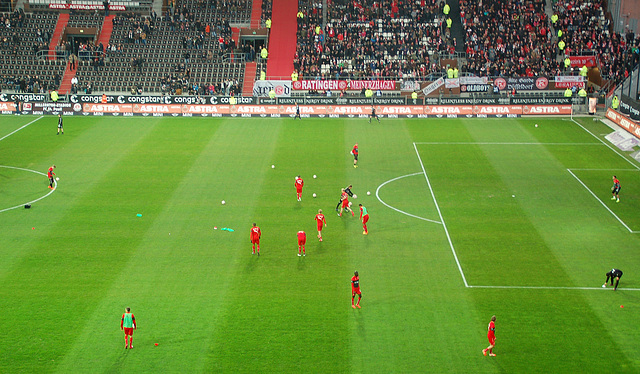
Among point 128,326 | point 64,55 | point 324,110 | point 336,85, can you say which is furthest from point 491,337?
point 64,55

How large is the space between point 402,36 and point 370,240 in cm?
4318

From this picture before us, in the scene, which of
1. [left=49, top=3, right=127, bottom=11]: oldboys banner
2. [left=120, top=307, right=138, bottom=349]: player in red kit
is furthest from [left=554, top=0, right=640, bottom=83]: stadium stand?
[left=120, top=307, right=138, bottom=349]: player in red kit

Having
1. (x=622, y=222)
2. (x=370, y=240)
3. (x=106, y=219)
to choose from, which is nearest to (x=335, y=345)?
(x=370, y=240)

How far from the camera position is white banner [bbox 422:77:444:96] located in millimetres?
64750

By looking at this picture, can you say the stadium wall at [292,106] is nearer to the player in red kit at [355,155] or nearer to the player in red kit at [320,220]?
the player in red kit at [355,155]

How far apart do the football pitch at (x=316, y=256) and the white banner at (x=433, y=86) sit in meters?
15.0

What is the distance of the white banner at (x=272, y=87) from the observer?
64125 mm

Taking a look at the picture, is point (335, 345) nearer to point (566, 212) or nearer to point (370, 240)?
point (370, 240)

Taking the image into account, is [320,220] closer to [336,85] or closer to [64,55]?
[336,85]

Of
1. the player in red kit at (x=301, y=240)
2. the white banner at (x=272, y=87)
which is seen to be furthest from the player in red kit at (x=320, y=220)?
the white banner at (x=272, y=87)

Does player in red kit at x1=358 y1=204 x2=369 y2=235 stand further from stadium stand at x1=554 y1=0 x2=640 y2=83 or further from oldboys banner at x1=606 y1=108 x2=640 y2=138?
stadium stand at x1=554 y1=0 x2=640 y2=83

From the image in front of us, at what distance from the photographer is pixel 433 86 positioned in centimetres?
6512

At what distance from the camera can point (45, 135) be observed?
51.8 meters

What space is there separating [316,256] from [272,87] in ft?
118
